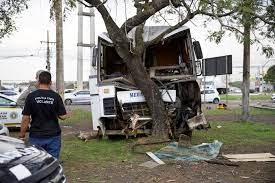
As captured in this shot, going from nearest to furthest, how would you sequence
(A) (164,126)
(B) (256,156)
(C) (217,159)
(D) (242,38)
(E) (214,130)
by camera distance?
(C) (217,159) < (B) (256,156) < (A) (164,126) < (D) (242,38) < (E) (214,130)

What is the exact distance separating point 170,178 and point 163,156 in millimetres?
1880

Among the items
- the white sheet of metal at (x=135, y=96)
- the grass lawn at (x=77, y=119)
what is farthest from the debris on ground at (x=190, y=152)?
the grass lawn at (x=77, y=119)

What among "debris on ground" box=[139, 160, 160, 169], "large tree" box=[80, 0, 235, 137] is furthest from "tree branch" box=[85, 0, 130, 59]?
"debris on ground" box=[139, 160, 160, 169]

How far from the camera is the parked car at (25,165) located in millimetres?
3961

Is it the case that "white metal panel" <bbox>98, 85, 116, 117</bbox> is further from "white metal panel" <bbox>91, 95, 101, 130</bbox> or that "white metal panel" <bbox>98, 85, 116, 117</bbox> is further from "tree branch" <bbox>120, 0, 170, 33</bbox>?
"tree branch" <bbox>120, 0, 170, 33</bbox>

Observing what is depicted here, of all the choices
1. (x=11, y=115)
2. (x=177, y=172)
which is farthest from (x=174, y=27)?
(x=11, y=115)

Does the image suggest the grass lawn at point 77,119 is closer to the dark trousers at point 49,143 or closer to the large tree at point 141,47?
the large tree at point 141,47

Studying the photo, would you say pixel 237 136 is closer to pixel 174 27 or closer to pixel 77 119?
pixel 174 27

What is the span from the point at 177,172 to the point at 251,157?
236 cm

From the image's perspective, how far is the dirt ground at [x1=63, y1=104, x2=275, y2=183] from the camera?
8648 millimetres

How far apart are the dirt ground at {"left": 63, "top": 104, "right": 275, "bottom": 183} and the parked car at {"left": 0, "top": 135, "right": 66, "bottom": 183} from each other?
3.82 m

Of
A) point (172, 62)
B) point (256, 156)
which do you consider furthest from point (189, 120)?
point (256, 156)

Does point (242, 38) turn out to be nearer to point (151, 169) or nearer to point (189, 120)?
point (189, 120)

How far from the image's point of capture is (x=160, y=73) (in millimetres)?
14422
